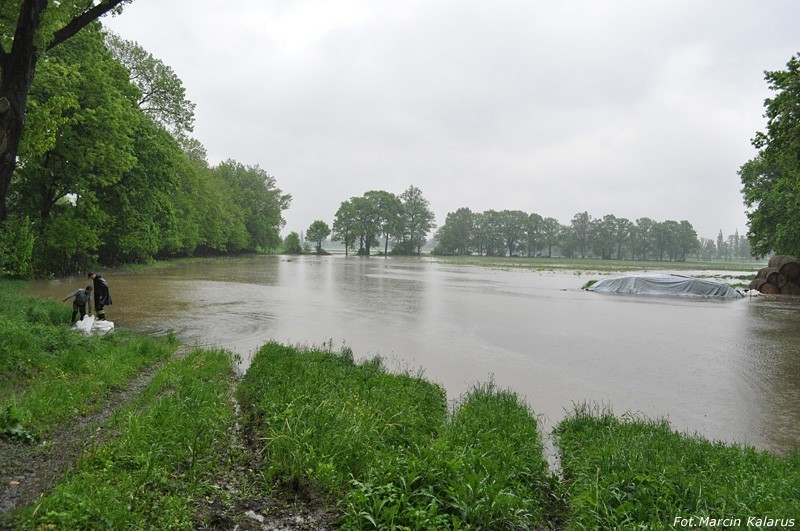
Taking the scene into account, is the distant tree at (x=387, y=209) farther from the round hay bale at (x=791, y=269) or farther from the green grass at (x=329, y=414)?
the green grass at (x=329, y=414)

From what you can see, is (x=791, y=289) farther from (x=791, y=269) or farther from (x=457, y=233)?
(x=457, y=233)

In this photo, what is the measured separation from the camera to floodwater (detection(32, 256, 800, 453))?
839cm

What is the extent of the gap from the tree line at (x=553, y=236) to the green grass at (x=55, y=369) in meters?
135

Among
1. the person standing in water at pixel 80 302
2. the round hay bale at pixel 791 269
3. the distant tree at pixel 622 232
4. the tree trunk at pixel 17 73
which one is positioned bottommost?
the person standing in water at pixel 80 302

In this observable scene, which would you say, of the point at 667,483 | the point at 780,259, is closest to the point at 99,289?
the point at 667,483

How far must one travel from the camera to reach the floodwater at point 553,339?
8391 mm

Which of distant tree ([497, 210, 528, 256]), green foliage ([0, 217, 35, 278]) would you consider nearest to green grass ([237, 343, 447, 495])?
green foliage ([0, 217, 35, 278])

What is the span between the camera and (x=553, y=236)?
489 ft

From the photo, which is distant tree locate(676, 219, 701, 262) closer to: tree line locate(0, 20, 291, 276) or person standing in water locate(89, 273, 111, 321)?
tree line locate(0, 20, 291, 276)

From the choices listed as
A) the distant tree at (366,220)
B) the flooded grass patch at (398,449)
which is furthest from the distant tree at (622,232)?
the flooded grass patch at (398,449)

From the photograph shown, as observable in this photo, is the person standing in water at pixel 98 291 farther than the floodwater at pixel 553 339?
Yes

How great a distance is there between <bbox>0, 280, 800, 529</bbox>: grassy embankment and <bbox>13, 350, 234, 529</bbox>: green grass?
0.6 inches

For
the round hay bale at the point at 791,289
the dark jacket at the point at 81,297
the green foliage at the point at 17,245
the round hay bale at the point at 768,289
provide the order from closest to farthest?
the dark jacket at the point at 81,297 < the green foliage at the point at 17,245 < the round hay bale at the point at 791,289 < the round hay bale at the point at 768,289

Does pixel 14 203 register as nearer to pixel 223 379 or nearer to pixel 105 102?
pixel 105 102
